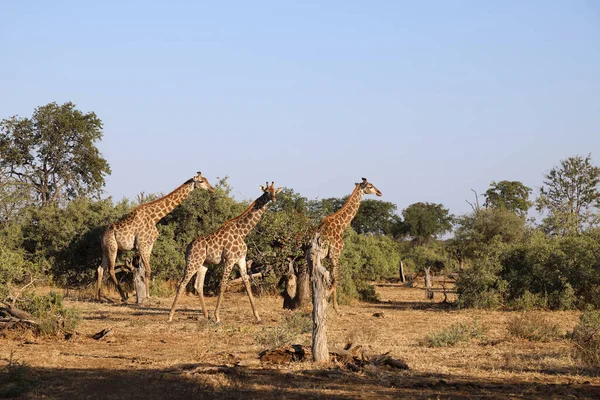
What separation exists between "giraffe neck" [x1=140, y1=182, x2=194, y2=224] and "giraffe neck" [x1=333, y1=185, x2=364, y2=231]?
4.01 meters

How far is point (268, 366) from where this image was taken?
9.66 m

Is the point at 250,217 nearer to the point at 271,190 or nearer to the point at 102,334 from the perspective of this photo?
the point at 271,190

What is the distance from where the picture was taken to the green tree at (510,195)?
49219 millimetres

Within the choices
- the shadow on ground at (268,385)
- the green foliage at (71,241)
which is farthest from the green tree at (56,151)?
the shadow on ground at (268,385)

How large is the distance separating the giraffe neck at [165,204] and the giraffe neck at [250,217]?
3283 mm

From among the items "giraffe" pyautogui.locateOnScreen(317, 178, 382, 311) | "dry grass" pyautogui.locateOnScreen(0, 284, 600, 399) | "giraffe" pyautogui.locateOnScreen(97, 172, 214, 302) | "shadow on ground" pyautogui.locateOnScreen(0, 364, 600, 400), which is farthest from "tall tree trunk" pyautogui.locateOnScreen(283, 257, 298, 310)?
"shadow on ground" pyautogui.locateOnScreen(0, 364, 600, 400)

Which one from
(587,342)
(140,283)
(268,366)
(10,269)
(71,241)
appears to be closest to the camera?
(268,366)

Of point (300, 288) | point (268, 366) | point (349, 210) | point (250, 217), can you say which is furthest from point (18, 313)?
point (349, 210)

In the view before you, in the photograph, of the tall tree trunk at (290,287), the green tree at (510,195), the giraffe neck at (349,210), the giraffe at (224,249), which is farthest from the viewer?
the green tree at (510,195)

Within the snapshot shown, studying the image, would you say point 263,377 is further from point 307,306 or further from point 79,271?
point 79,271

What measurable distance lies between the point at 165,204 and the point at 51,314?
6888 millimetres

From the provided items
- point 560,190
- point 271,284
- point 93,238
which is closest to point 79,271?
point 93,238

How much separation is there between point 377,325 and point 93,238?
10.1 metres

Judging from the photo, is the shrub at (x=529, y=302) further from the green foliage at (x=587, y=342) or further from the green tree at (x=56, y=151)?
the green tree at (x=56, y=151)
